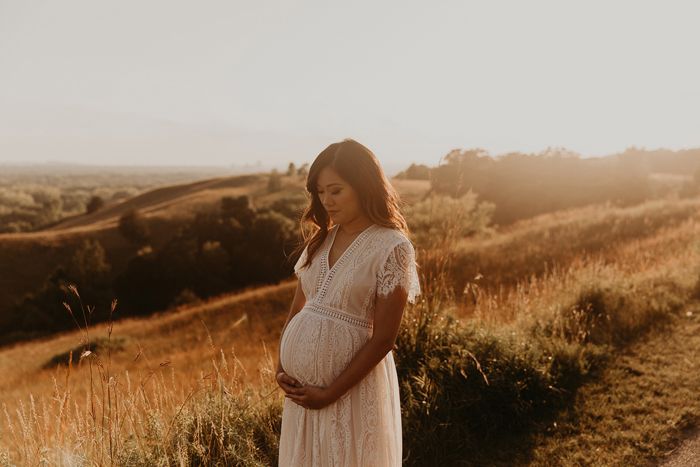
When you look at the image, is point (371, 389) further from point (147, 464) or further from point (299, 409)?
point (147, 464)

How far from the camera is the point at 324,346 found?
244 cm


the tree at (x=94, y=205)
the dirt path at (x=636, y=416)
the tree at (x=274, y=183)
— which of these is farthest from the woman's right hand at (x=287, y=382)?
the tree at (x=94, y=205)

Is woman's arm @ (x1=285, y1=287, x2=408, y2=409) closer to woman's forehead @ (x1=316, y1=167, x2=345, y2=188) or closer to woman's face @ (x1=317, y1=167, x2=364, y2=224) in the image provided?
woman's face @ (x1=317, y1=167, x2=364, y2=224)

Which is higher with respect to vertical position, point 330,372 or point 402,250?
point 402,250

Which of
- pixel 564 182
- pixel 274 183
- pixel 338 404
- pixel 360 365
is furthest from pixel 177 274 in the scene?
pixel 360 365

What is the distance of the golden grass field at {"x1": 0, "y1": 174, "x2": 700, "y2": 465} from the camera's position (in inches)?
129

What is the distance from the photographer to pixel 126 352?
19.5 metres

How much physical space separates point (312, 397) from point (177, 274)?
36.5 metres

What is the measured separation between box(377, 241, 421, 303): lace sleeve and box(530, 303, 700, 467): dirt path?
259cm

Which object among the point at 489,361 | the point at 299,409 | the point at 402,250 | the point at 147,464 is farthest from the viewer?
the point at 489,361

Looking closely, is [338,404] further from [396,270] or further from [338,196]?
[338,196]

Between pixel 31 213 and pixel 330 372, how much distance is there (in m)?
107

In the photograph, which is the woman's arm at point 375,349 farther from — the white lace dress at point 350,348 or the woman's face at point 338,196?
the woman's face at point 338,196

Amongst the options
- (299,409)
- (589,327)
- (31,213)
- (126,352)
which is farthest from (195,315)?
(31,213)
